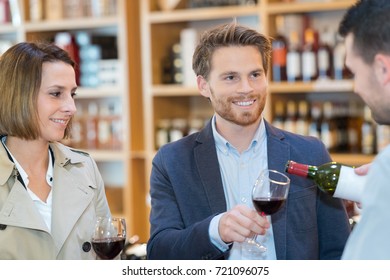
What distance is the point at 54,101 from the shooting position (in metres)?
2.23

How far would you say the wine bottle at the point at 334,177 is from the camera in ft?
5.92

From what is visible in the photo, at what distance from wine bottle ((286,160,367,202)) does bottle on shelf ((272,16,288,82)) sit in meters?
2.17

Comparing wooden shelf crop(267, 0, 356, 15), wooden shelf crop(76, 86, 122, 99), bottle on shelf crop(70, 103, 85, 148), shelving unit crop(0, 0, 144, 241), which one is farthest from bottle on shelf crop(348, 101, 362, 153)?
bottle on shelf crop(70, 103, 85, 148)

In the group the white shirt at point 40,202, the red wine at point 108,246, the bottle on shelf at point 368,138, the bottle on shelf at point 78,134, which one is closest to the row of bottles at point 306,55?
the bottle on shelf at point 368,138

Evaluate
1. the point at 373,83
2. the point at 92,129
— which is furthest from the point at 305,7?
the point at 373,83

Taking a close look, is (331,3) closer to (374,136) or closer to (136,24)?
(374,136)

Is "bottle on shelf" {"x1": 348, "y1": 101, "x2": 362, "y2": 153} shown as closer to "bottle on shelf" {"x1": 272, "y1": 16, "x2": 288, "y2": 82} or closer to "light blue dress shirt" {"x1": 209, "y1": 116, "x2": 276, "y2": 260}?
"bottle on shelf" {"x1": 272, "y1": 16, "x2": 288, "y2": 82}

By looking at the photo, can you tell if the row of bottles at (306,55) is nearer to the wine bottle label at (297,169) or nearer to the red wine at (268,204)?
the wine bottle label at (297,169)

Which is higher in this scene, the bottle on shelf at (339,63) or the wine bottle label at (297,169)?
the bottle on shelf at (339,63)

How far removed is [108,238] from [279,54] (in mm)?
2410

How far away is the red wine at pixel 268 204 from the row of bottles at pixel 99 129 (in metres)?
2.92

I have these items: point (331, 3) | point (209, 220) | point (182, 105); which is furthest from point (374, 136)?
point (209, 220)

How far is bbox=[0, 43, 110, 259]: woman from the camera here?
2.07 metres
